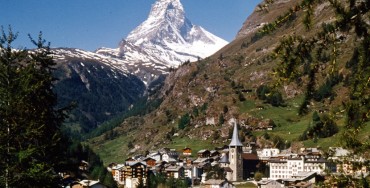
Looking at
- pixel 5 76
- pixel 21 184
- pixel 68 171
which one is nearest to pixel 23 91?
pixel 5 76

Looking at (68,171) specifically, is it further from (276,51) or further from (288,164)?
(288,164)

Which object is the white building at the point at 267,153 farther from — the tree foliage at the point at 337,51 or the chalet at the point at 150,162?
the tree foliage at the point at 337,51

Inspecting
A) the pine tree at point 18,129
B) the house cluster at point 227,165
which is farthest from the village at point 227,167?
the pine tree at point 18,129

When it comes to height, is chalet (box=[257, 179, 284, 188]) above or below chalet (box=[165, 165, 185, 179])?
below

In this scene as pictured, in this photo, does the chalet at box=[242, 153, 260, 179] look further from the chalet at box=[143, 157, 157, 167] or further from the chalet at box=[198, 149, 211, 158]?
the chalet at box=[143, 157, 157, 167]

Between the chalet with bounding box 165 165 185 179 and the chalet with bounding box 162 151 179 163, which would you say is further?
the chalet with bounding box 162 151 179 163

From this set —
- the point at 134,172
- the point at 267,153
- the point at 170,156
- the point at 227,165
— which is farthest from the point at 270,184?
the point at 170,156

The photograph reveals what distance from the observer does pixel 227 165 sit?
170375 millimetres

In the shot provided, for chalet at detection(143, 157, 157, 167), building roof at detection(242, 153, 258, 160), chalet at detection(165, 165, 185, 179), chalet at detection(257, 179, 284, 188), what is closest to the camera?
chalet at detection(257, 179, 284, 188)

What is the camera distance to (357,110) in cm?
1292

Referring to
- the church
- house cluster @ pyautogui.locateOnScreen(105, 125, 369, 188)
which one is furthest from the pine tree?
the church

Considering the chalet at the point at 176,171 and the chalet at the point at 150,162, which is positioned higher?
the chalet at the point at 150,162

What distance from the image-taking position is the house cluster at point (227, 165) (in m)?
144

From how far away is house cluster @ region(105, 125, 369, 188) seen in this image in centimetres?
14375
